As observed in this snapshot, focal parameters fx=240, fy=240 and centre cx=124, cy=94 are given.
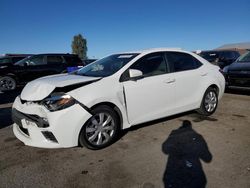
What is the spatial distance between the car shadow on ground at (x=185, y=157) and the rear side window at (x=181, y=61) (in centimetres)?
123

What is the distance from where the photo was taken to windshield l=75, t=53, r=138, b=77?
4.29 metres

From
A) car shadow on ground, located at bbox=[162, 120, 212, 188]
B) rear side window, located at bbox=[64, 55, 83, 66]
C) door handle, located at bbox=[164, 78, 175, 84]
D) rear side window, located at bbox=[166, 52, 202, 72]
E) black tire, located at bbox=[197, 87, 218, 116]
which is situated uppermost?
rear side window, located at bbox=[64, 55, 83, 66]

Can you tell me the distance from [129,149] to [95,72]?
1609mm

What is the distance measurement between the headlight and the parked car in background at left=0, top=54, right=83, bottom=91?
23.2ft

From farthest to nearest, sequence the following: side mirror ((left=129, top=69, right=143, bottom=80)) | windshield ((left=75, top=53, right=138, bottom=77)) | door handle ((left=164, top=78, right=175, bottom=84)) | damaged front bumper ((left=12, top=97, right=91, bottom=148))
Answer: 1. door handle ((left=164, top=78, right=175, bottom=84))
2. windshield ((left=75, top=53, right=138, bottom=77))
3. side mirror ((left=129, top=69, right=143, bottom=80))
4. damaged front bumper ((left=12, top=97, right=91, bottom=148))

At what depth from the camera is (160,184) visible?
2.83 m

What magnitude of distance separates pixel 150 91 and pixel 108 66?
0.97m

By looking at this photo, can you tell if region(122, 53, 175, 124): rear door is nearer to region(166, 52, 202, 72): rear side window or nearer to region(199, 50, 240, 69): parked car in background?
region(166, 52, 202, 72): rear side window

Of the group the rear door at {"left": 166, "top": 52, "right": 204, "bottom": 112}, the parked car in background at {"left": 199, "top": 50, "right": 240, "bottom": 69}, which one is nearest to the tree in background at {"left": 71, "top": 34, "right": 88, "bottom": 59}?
the parked car in background at {"left": 199, "top": 50, "right": 240, "bottom": 69}

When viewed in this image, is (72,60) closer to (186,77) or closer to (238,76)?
(238,76)

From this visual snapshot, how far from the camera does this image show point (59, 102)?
11.4 feet

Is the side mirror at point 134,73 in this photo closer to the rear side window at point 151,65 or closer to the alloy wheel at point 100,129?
the rear side window at point 151,65

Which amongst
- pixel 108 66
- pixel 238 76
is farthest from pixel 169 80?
pixel 238 76

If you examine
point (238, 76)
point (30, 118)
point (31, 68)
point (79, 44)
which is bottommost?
point (238, 76)
